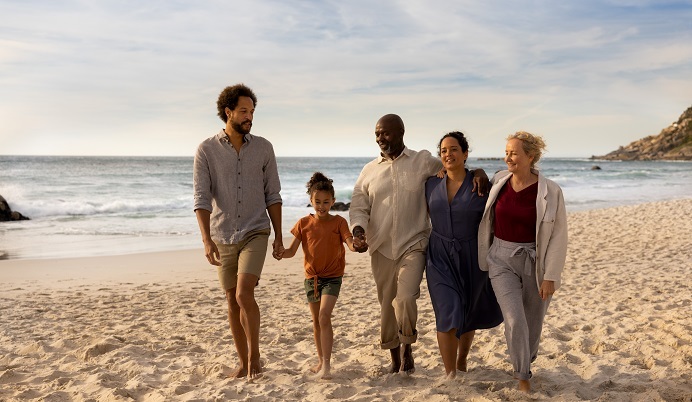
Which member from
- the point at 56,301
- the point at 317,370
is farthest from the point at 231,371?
the point at 56,301

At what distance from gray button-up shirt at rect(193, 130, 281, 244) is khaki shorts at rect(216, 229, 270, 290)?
5cm

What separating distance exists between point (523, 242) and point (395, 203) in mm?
919

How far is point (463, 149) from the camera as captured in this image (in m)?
4.19

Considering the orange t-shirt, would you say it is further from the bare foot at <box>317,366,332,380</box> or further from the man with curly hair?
the bare foot at <box>317,366,332,380</box>

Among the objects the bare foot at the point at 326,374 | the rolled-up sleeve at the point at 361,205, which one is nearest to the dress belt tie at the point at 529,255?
the rolled-up sleeve at the point at 361,205

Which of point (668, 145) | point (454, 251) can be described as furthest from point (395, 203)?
point (668, 145)

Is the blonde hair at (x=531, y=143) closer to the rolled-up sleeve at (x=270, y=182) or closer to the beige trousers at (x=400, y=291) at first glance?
the beige trousers at (x=400, y=291)

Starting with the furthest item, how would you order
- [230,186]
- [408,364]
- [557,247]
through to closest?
1. [408,364]
2. [230,186]
3. [557,247]

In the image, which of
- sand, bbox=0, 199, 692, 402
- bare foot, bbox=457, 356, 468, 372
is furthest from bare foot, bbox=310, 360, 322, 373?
bare foot, bbox=457, 356, 468, 372

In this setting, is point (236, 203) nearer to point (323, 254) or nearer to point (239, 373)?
point (323, 254)

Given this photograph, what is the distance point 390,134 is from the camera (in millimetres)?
4309

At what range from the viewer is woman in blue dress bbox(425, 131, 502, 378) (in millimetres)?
4086

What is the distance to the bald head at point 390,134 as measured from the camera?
14.1 feet

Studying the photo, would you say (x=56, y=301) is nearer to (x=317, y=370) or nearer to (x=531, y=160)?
(x=317, y=370)
